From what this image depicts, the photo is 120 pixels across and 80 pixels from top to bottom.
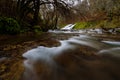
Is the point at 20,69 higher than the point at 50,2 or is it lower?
lower

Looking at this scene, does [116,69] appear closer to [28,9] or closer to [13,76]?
[13,76]

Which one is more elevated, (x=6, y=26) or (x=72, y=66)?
(x=6, y=26)

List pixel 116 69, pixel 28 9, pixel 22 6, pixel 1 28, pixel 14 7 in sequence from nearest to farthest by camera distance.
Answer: pixel 116 69 → pixel 1 28 → pixel 14 7 → pixel 22 6 → pixel 28 9

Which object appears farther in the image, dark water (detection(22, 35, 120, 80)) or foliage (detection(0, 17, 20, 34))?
foliage (detection(0, 17, 20, 34))

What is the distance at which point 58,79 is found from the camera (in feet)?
8.33

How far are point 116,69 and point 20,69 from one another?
1.68 metres

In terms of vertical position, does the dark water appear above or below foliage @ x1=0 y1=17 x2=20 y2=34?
below

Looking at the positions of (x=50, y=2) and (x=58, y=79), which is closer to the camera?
Answer: (x=58, y=79)

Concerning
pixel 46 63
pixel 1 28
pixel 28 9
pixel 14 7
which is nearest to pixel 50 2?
pixel 28 9

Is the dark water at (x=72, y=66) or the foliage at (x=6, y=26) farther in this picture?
the foliage at (x=6, y=26)

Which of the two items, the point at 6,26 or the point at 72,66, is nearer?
the point at 72,66

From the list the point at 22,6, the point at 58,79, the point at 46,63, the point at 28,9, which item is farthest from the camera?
the point at 28,9

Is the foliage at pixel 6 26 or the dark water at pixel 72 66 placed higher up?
the foliage at pixel 6 26

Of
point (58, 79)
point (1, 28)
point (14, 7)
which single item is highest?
point (14, 7)
